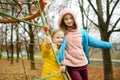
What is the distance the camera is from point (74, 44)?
2557 millimetres

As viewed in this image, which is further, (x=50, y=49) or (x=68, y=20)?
(x=50, y=49)

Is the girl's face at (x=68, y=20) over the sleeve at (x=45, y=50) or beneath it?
over

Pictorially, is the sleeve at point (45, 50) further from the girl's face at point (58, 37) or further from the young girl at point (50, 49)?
the girl's face at point (58, 37)

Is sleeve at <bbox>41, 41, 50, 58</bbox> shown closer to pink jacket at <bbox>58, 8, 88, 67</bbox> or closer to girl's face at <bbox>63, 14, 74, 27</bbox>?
pink jacket at <bbox>58, 8, 88, 67</bbox>

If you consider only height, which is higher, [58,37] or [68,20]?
[68,20]

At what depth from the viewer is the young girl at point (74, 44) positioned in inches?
99.4

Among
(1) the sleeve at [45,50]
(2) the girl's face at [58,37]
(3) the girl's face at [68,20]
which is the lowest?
(1) the sleeve at [45,50]

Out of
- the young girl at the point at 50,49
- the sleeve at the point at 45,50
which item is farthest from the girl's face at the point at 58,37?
the sleeve at the point at 45,50

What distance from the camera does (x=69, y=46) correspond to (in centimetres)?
256

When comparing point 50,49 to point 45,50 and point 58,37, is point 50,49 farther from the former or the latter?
point 58,37

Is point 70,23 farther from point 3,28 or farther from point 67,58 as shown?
point 3,28

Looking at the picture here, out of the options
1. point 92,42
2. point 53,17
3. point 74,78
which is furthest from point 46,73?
point 53,17

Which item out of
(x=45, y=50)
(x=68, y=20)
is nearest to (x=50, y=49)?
(x=45, y=50)

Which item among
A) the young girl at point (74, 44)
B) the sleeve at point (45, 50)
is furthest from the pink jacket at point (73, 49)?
the sleeve at point (45, 50)
